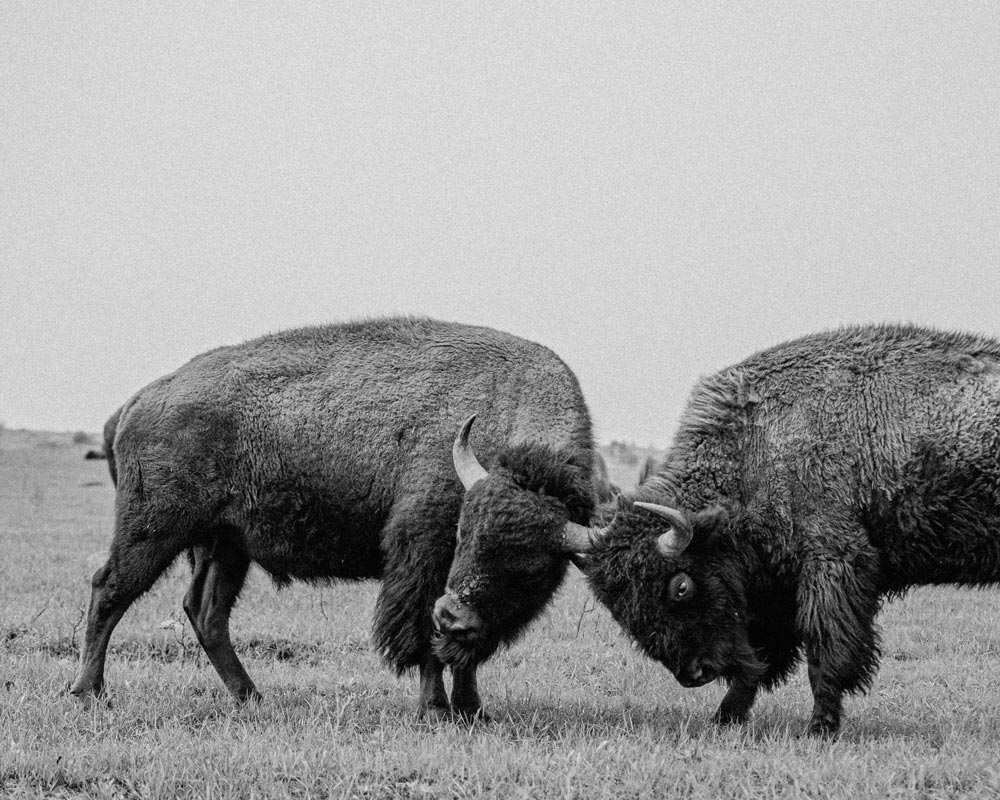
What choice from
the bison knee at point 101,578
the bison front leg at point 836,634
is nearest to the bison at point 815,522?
the bison front leg at point 836,634

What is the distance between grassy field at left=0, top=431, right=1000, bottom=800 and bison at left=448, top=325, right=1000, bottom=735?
0.53m

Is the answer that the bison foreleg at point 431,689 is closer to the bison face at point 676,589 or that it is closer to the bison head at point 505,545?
the bison head at point 505,545

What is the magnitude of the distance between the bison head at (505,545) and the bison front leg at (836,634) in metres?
1.34

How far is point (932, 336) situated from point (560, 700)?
325 centimetres

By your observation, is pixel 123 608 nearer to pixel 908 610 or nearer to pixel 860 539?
pixel 860 539

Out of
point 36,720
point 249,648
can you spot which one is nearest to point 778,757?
point 36,720

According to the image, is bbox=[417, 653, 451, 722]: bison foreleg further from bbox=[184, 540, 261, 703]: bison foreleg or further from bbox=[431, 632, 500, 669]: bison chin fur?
bbox=[184, 540, 261, 703]: bison foreleg

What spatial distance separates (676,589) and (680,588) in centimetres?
2

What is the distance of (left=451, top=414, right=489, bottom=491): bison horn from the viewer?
Answer: 19.9ft

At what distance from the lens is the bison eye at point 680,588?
5.81 m

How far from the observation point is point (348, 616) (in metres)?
9.59

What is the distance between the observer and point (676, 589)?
5.82 metres

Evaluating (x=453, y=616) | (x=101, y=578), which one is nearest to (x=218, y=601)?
(x=101, y=578)

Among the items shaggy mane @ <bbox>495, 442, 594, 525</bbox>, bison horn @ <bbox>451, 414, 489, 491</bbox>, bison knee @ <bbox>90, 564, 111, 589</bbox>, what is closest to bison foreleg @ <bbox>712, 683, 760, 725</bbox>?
shaggy mane @ <bbox>495, 442, 594, 525</bbox>
